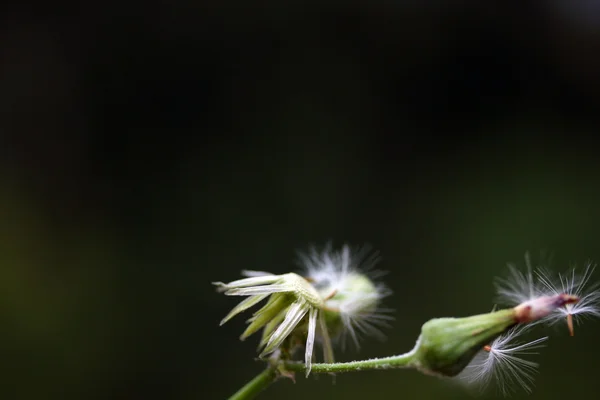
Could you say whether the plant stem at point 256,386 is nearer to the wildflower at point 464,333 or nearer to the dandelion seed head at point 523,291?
the wildflower at point 464,333

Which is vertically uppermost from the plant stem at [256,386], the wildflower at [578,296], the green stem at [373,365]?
the wildflower at [578,296]

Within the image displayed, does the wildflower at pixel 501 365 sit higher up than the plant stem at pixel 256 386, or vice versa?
the wildflower at pixel 501 365

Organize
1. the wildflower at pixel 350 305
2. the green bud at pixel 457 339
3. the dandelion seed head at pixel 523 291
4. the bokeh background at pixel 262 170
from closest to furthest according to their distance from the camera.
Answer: the green bud at pixel 457 339 < the dandelion seed head at pixel 523 291 < the wildflower at pixel 350 305 < the bokeh background at pixel 262 170

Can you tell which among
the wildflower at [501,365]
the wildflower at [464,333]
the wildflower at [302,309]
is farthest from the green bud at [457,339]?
the wildflower at [302,309]

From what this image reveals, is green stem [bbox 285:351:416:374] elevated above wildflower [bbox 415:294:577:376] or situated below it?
below

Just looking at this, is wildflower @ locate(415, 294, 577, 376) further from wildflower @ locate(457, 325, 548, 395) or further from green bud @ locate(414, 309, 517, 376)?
wildflower @ locate(457, 325, 548, 395)

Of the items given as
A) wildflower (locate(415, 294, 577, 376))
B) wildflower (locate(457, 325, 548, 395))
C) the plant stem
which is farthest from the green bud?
the plant stem

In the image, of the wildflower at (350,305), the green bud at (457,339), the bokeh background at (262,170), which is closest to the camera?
the green bud at (457,339)
